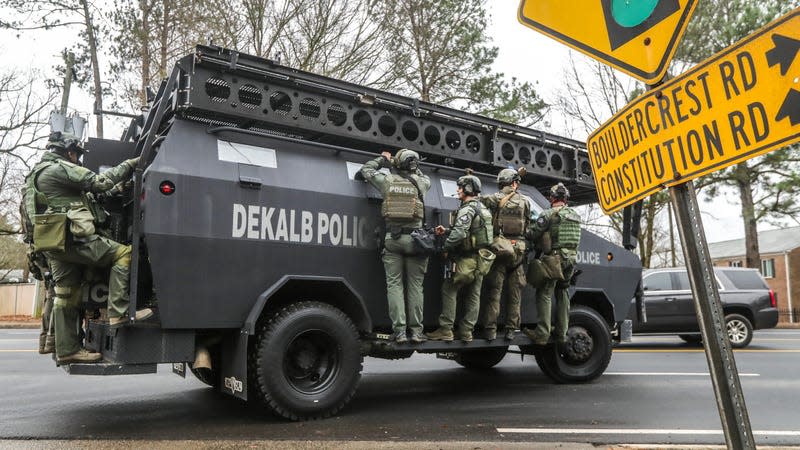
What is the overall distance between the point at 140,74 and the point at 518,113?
1184cm

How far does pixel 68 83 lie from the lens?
16.7m

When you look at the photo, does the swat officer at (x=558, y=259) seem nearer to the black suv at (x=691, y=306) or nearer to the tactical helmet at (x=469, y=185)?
the tactical helmet at (x=469, y=185)

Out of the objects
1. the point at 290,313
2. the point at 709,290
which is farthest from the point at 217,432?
the point at 709,290

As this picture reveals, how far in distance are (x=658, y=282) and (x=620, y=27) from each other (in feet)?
35.5

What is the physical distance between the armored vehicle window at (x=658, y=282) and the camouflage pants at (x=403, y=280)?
8.07 meters

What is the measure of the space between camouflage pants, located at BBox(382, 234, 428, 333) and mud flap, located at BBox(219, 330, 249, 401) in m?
1.37

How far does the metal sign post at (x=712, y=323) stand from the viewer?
198cm

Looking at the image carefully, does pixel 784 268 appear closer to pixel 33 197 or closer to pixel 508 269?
pixel 508 269

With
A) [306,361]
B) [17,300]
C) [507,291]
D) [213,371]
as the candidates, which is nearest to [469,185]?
[507,291]

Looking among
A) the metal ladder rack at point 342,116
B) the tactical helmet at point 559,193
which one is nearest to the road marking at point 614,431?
the tactical helmet at point 559,193

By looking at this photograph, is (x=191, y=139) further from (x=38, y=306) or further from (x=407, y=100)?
(x=38, y=306)

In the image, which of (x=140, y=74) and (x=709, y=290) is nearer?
(x=709, y=290)

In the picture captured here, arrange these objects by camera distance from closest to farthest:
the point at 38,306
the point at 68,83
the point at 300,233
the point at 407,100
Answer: the point at 300,233 → the point at 407,100 → the point at 68,83 → the point at 38,306

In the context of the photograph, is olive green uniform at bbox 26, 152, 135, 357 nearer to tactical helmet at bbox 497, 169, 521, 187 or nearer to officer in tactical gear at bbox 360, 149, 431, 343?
officer in tactical gear at bbox 360, 149, 431, 343
